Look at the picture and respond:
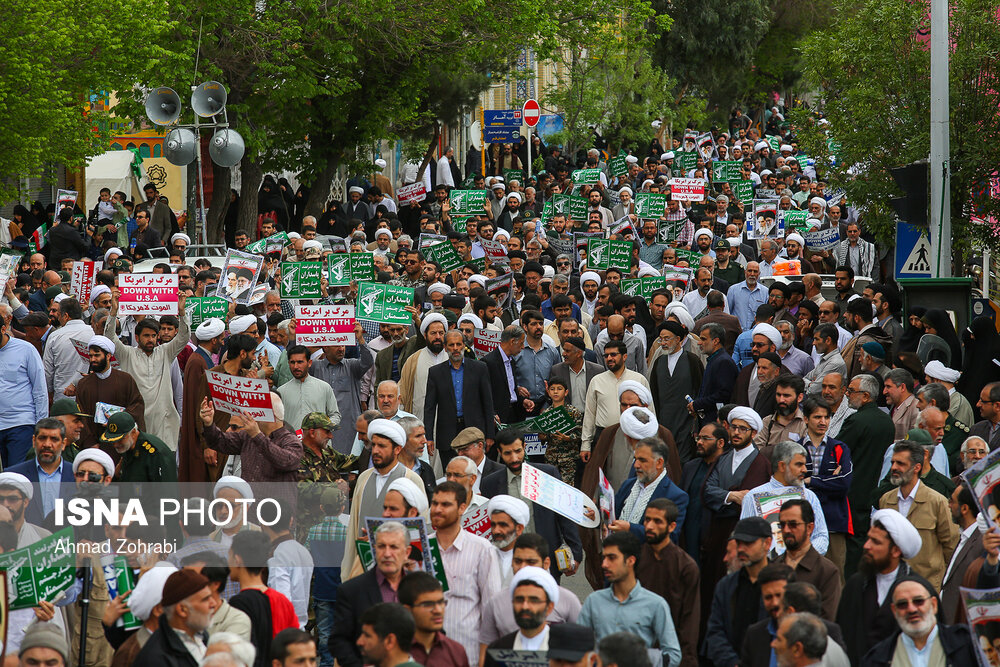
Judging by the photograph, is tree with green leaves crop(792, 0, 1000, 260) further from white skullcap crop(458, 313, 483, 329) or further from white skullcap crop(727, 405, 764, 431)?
white skullcap crop(727, 405, 764, 431)

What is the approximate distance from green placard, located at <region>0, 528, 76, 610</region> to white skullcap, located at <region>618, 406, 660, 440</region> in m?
3.95

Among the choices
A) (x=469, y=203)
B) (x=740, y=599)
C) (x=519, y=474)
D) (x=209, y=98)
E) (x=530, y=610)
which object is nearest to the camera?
(x=530, y=610)

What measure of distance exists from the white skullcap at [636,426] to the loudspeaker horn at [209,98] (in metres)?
13.5

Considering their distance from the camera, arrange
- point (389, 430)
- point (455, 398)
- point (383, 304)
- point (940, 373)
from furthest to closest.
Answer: point (383, 304) < point (455, 398) < point (940, 373) < point (389, 430)

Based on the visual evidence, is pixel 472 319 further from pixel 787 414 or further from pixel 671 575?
pixel 671 575

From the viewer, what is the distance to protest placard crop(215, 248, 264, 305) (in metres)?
16.6

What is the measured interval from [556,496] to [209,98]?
15.1 metres

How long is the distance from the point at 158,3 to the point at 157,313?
33.9 feet

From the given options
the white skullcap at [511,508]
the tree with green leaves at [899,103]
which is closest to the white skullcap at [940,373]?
the white skullcap at [511,508]

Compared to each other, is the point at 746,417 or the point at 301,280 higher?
the point at 301,280

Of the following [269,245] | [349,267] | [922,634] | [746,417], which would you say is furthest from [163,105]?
[922,634]

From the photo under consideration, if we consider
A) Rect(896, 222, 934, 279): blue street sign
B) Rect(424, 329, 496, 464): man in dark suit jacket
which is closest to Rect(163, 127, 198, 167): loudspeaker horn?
Rect(424, 329, 496, 464): man in dark suit jacket

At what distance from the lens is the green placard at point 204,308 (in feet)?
48.1

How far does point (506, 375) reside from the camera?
12977 millimetres
